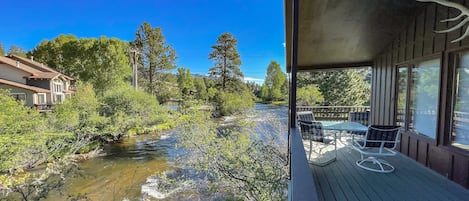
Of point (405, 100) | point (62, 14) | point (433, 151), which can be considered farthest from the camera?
point (62, 14)

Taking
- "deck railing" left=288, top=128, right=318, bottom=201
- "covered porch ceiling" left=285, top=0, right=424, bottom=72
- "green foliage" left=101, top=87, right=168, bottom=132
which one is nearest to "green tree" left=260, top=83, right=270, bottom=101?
"green foliage" left=101, top=87, right=168, bottom=132

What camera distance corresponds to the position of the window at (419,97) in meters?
3.25

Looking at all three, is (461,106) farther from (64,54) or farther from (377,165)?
(64,54)

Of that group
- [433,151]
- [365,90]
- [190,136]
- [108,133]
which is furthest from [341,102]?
[108,133]

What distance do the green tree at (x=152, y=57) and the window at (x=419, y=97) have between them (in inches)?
907

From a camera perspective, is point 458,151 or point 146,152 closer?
point 458,151

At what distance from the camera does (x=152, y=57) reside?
24766 mm

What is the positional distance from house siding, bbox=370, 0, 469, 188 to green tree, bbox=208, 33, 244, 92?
21.4 m

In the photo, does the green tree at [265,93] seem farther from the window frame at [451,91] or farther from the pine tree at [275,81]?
the window frame at [451,91]

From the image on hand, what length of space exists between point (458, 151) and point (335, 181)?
4.68 ft

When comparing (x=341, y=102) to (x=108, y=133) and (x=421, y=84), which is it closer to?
(x=421, y=84)

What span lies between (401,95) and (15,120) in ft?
44.5

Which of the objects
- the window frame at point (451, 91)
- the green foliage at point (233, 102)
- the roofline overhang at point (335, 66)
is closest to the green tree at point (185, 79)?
the green foliage at point (233, 102)

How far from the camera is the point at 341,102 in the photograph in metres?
15.7
